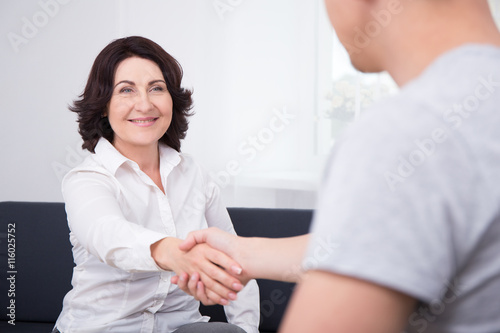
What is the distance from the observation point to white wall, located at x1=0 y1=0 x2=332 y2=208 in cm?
307

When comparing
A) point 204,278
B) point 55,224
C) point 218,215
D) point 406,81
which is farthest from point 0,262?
point 406,81

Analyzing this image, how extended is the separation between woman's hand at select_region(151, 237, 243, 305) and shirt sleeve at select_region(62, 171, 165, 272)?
0.03 m

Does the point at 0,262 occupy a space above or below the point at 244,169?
below

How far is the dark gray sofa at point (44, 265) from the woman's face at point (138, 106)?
0.56 metres

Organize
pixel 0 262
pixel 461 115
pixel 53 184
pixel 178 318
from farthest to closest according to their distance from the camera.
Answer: pixel 53 184
pixel 0 262
pixel 178 318
pixel 461 115

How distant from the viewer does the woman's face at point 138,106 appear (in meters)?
1.86

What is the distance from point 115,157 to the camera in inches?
70.2

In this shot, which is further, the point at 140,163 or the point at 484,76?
the point at 140,163

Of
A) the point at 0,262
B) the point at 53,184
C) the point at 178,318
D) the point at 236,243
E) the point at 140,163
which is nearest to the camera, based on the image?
the point at 236,243

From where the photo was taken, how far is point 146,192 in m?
1.81

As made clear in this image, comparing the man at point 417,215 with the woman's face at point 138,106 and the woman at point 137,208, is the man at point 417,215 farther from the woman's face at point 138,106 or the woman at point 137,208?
the woman's face at point 138,106

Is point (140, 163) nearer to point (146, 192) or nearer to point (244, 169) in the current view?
point (146, 192)

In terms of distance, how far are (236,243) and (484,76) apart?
97 cm

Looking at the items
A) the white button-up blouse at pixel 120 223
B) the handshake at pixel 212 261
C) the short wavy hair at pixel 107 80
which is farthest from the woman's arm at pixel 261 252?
the short wavy hair at pixel 107 80
